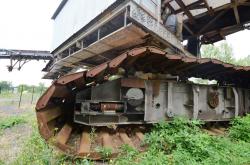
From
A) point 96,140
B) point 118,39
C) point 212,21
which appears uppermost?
point 212,21

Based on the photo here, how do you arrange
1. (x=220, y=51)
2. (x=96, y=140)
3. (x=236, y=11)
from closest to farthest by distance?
1. (x=96, y=140)
2. (x=236, y=11)
3. (x=220, y=51)

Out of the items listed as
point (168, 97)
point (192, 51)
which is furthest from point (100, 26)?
point (192, 51)

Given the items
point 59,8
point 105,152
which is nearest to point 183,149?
point 105,152

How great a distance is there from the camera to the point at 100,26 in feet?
23.9

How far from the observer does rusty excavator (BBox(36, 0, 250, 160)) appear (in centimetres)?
409

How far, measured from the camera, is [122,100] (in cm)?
478

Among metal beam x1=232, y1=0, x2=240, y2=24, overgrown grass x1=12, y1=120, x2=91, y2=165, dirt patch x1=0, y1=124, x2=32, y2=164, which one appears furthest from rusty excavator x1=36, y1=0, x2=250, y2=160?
metal beam x1=232, y1=0, x2=240, y2=24

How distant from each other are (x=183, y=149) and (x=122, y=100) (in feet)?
4.95

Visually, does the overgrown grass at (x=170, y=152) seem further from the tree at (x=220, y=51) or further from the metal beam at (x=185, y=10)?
the tree at (x=220, y=51)

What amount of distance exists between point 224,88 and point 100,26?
393cm

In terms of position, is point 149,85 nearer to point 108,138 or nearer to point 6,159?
point 108,138

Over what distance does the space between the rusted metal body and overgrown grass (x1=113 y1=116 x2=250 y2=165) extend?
0.34 m

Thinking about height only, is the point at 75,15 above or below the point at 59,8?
below

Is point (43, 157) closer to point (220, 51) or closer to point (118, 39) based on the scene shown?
point (118, 39)
